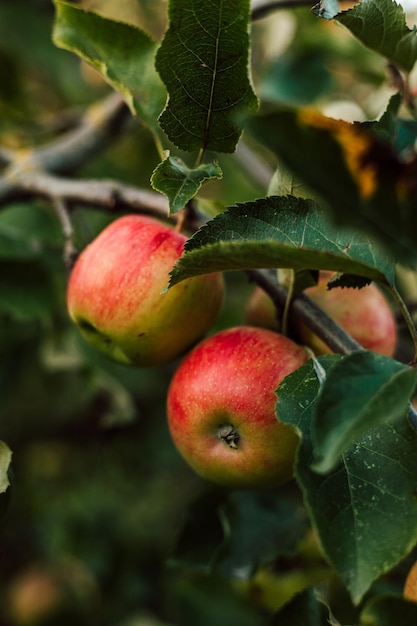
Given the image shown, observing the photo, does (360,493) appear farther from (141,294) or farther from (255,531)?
(255,531)

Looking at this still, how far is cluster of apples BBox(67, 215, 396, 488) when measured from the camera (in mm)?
753

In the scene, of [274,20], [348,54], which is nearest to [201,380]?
[348,54]

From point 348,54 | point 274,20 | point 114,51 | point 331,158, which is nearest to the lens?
point 331,158

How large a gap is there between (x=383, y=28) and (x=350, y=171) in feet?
1.18

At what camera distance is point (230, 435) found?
0.77 m

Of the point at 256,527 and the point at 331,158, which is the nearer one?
the point at 331,158

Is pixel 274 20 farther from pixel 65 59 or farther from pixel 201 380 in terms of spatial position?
pixel 201 380

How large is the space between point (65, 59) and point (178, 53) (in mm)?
1255

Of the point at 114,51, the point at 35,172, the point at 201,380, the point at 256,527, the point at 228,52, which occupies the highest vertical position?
the point at 228,52

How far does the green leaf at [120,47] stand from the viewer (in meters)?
0.88

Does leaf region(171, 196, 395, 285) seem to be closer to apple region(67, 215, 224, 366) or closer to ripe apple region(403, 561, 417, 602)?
apple region(67, 215, 224, 366)

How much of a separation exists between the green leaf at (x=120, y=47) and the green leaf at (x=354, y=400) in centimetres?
47

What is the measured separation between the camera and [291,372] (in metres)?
0.72

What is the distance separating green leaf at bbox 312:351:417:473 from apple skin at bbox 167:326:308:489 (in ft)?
0.62
